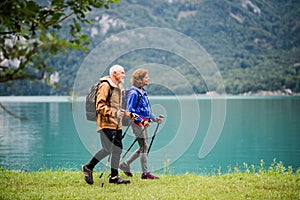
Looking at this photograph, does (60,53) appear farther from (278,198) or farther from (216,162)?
(216,162)

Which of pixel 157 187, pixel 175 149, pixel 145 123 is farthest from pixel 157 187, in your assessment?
pixel 175 149

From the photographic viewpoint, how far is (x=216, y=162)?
24.5 m

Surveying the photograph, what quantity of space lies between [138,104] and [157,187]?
5.37ft

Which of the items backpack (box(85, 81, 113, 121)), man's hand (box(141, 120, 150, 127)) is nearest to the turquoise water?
man's hand (box(141, 120, 150, 127))

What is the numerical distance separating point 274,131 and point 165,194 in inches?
1463

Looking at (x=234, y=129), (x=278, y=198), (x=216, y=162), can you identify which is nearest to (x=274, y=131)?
(x=234, y=129)

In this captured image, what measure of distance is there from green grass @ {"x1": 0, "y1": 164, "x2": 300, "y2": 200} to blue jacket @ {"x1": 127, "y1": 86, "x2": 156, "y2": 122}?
49.8 inches

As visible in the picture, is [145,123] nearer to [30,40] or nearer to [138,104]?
[138,104]

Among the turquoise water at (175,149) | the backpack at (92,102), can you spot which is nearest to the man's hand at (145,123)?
the backpack at (92,102)

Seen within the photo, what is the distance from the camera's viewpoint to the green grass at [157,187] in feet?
22.2

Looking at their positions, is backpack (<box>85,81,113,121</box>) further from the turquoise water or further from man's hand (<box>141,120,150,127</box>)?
the turquoise water

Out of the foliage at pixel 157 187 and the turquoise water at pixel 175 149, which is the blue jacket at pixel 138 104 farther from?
the turquoise water at pixel 175 149

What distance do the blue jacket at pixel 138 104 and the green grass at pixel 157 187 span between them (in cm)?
126

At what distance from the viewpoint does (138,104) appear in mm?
8172
